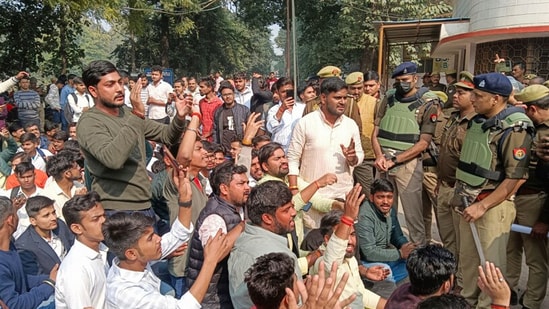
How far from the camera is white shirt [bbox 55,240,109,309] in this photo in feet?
8.00

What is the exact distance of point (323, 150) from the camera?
3986 millimetres

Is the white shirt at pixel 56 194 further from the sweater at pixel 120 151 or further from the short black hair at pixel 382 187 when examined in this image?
the short black hair at pixel 382 187

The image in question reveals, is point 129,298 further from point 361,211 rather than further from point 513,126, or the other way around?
point 513,126

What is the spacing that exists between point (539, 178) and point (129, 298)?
3015 mm

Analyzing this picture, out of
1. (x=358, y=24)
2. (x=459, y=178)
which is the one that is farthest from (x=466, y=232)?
(x=358, y=24)

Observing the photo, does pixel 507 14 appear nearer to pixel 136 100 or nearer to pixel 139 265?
pixel 136 100

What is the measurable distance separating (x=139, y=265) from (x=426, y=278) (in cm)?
150

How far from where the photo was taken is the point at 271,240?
2.56 m

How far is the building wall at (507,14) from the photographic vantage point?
10062mm

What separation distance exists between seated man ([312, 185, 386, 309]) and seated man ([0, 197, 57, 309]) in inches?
68.9

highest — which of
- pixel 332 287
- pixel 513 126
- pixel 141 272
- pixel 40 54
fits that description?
pixel 40 54

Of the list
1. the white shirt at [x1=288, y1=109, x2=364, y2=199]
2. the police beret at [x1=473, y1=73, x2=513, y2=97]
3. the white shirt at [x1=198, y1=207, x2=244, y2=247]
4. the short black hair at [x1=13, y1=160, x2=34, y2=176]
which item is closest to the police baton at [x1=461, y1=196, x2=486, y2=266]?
the police beret at [x1=473, y1=73, x2=513, y2=97]

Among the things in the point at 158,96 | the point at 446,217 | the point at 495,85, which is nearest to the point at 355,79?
the point at 446,217

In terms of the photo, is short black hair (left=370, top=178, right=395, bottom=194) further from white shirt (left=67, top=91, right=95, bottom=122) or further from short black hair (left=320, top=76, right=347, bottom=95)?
white shirt (left=67, top=91, right=95, bottom=122)
